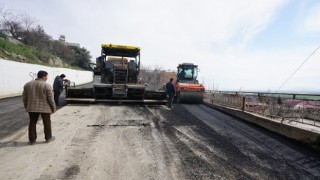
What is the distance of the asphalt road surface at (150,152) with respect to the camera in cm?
566

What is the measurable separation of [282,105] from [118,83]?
A: 8.85 m

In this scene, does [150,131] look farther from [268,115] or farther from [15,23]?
[15,23]

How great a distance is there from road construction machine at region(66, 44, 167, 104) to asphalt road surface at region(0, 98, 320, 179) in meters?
4.79

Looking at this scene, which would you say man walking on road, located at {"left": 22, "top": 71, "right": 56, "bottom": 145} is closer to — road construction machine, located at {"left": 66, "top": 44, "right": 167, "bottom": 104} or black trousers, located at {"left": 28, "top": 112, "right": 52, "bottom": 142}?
black trousers, located at {"left": 28, "top": 112, "right": 52, "bottom": 142}

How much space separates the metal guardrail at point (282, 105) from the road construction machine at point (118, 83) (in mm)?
4305

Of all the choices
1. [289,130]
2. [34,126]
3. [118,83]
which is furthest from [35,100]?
[118,83]

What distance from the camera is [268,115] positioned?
12656 mm

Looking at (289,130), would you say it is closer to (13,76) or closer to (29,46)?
(13,76)

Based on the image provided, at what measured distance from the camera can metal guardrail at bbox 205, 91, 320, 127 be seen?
11.2 m

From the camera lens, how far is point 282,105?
41.3 feet

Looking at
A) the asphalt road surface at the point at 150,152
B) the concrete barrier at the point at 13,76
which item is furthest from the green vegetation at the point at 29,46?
the asphalt road surface at the point at 150,152

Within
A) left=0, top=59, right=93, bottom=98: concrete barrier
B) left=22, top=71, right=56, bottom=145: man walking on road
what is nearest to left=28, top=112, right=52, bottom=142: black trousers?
left=22, top=71, right=56, bottom=145: man walking on road

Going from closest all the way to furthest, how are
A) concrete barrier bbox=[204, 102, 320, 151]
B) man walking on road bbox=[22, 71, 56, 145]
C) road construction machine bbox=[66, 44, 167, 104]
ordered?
man walking on road bbox=[22, 71, 56, 145] → concrete barrier bbox=[204, 102, 320, 151] → road construction machine bbox=[66, 44, 167, 104]

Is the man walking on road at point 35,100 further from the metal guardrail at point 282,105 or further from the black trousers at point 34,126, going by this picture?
the metal guardrail at point 282,105
